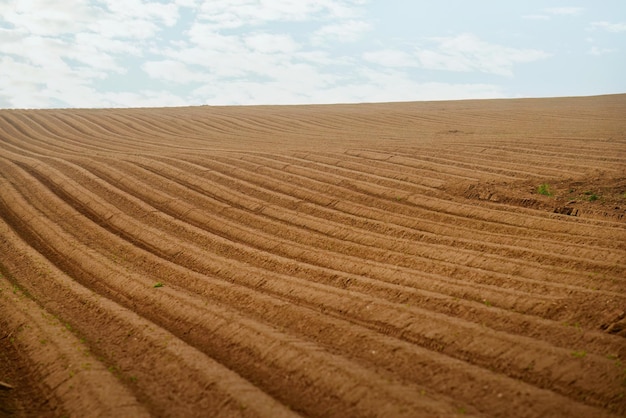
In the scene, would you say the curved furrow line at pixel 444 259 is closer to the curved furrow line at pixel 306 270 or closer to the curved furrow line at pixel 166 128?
the curved furrow line at pixel 306 270

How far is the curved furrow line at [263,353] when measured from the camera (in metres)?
Answer: 6.37

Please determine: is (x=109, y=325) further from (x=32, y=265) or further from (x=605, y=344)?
(x=605, y=344)

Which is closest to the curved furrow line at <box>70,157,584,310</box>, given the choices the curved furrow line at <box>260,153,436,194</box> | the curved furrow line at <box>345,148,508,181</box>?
the curved furrow line at <box>260,153,436,194</box>

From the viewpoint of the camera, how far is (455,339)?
7.71 metres

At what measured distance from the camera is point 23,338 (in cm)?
852

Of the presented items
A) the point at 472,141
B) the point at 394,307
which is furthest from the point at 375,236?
the point at 472,141

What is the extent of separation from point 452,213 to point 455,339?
20.4ft

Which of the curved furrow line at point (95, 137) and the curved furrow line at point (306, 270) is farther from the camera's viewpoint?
the curved furrow line at point (95, 137)

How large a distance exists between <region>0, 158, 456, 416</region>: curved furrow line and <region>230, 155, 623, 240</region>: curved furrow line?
605 centimetres

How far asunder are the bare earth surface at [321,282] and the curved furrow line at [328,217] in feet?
0.20

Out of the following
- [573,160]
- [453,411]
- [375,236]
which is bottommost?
[453,411]

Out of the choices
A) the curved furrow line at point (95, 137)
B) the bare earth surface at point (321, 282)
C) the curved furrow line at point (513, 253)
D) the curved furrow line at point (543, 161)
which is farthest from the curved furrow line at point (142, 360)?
the curved furrow line at point (95, 137)

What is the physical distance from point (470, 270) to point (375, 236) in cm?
273

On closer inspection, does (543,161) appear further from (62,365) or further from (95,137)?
(95,137)
